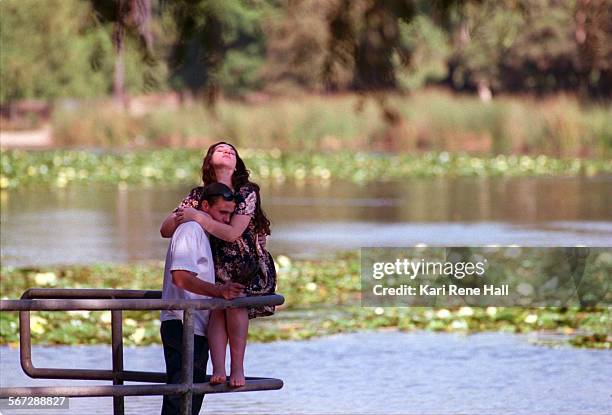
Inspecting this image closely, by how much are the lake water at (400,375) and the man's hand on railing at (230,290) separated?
225cm

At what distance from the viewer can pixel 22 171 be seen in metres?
34.6

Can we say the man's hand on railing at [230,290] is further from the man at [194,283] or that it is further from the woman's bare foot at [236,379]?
the woman's bare foot at [236,379]

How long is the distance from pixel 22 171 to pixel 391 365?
948 inches

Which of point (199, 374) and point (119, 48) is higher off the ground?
A: point (119, 48)

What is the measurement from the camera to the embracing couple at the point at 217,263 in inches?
300

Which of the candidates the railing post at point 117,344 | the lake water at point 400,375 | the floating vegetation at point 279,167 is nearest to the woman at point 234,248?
the railing post at point 117,344

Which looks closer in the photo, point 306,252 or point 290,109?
point 306,252

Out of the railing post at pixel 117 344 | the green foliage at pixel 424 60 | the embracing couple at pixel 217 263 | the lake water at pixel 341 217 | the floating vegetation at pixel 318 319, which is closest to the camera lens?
the green foliage at pixel 424 60

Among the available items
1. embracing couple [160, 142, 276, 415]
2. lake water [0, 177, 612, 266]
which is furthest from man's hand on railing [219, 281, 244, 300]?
lake water [0, 177, 612, 266]

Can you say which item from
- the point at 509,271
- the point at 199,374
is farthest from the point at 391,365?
the point at 509,271

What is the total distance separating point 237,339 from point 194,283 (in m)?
0.37

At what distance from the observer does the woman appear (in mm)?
7691

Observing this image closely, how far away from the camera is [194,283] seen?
7.51 metres

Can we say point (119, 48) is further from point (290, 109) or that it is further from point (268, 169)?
point (290, 109)
